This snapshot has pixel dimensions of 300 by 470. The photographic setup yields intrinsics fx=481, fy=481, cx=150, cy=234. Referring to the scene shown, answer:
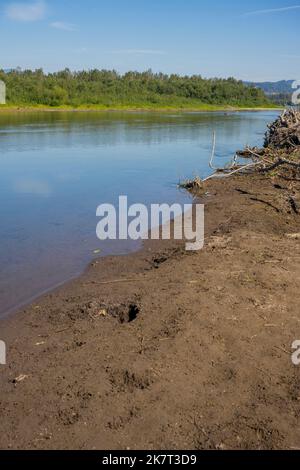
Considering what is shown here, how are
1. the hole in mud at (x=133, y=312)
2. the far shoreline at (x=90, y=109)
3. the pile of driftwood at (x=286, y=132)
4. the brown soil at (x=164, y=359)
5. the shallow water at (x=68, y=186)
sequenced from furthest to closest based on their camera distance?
the far shoreline at (x=90, y=109) → the pile of driftwood at (x=286, y=132) → the shallow water at (x=68, y=186) → the hole in mud at (x=133, y=312) → the brown soil at (x=164, y=359)

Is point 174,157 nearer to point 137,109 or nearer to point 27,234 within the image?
point 27,234

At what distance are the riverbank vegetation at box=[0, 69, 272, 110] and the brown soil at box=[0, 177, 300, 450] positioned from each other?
213 feet

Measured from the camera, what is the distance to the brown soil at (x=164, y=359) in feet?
11.3

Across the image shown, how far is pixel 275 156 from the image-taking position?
16734 mm

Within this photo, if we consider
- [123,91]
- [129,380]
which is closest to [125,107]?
[123,91]

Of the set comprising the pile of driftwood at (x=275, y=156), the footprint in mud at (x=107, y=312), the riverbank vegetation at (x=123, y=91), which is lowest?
the footprint in mud at (x=107, y=312)

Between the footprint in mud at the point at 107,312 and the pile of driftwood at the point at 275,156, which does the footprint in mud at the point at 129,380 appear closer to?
the footprint in mud at the point at 107,312

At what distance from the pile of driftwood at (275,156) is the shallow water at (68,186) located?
4.01 feet

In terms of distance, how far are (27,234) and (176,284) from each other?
15.3ft

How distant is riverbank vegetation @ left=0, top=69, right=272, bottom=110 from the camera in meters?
72.8

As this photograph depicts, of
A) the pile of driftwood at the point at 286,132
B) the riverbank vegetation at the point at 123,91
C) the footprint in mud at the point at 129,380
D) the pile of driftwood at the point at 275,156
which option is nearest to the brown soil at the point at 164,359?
the footprint in mud at the point at 129,380

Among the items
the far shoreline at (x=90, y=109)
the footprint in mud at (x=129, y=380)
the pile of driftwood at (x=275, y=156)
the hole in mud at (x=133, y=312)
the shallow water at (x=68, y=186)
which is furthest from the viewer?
the far shoreline at (x=90, y=109)

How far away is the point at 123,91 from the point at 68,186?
7567 centimetres

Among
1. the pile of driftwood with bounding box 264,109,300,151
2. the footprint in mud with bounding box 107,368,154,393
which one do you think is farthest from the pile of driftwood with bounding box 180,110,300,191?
the footprint in mud with bounding box 107,368,154,393
